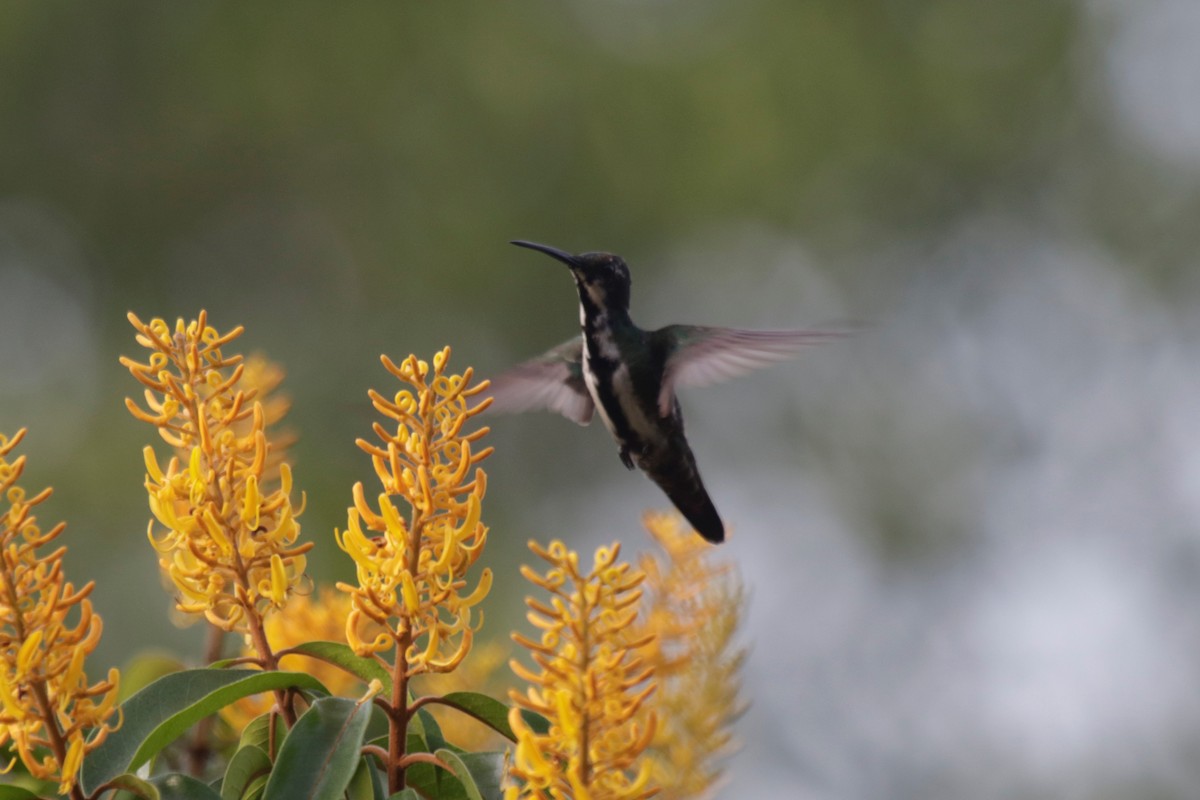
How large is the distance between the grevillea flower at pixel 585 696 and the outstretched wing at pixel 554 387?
88.8 inches

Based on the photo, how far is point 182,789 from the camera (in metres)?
1.20

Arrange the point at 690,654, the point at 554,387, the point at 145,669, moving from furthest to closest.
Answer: the point at 554,387
the point at 145,669
the point at 690,654

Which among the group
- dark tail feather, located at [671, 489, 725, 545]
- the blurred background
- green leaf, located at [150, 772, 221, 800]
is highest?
the blurred background

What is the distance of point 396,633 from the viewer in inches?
46.4

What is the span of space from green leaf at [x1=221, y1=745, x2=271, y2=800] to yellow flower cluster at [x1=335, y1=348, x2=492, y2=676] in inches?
6.3

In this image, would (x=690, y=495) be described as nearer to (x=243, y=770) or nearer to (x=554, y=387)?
(x=554, y=387)

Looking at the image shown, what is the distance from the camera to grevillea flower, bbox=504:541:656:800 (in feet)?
3.42

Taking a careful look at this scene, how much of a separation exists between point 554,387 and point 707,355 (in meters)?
0.42

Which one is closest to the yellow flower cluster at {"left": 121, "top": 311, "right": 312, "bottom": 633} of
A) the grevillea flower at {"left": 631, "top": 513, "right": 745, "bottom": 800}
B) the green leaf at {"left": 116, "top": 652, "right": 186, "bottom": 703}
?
the grevillea flower at {"left": 631, "top": 513, "right": 745, "bottom": 800}

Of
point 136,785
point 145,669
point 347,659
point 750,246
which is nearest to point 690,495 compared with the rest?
point 145,669

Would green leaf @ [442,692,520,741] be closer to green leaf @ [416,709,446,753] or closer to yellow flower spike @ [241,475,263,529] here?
green leaf @ [416,709,446,753]

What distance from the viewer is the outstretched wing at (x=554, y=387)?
11.0 feet

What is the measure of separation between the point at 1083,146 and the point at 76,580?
25.9ft

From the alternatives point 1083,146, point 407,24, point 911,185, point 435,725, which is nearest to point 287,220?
point 407,24
